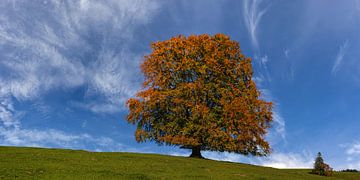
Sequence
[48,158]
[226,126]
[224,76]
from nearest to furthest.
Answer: [48,158] < [226,126] < [224,76]

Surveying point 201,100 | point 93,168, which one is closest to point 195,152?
point 201,100

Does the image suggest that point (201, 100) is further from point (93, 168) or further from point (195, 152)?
point (93, 168)

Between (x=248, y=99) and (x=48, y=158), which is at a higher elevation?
(x=248, y=99)

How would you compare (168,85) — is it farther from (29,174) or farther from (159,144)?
(29,174)

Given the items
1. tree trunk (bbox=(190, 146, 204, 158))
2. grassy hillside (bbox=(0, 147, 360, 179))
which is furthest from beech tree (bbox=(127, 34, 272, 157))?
grassy hillside (bbox=(0, 147, 360, 179))

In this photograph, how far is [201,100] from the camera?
42625 mm

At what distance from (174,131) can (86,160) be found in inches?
561

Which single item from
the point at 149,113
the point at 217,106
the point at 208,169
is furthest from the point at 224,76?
the point at 208,169

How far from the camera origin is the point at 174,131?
41.9m

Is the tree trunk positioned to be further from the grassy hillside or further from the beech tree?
the grassy hillside

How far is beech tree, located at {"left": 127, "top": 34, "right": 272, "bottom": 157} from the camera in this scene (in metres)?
40.8

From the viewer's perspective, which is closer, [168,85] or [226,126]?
[226,126]

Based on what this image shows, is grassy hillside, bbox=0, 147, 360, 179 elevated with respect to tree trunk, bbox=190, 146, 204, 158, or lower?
lower

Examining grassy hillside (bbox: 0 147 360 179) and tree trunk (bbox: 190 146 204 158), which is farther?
tree trunk (bbox: 190 146 204 158)
